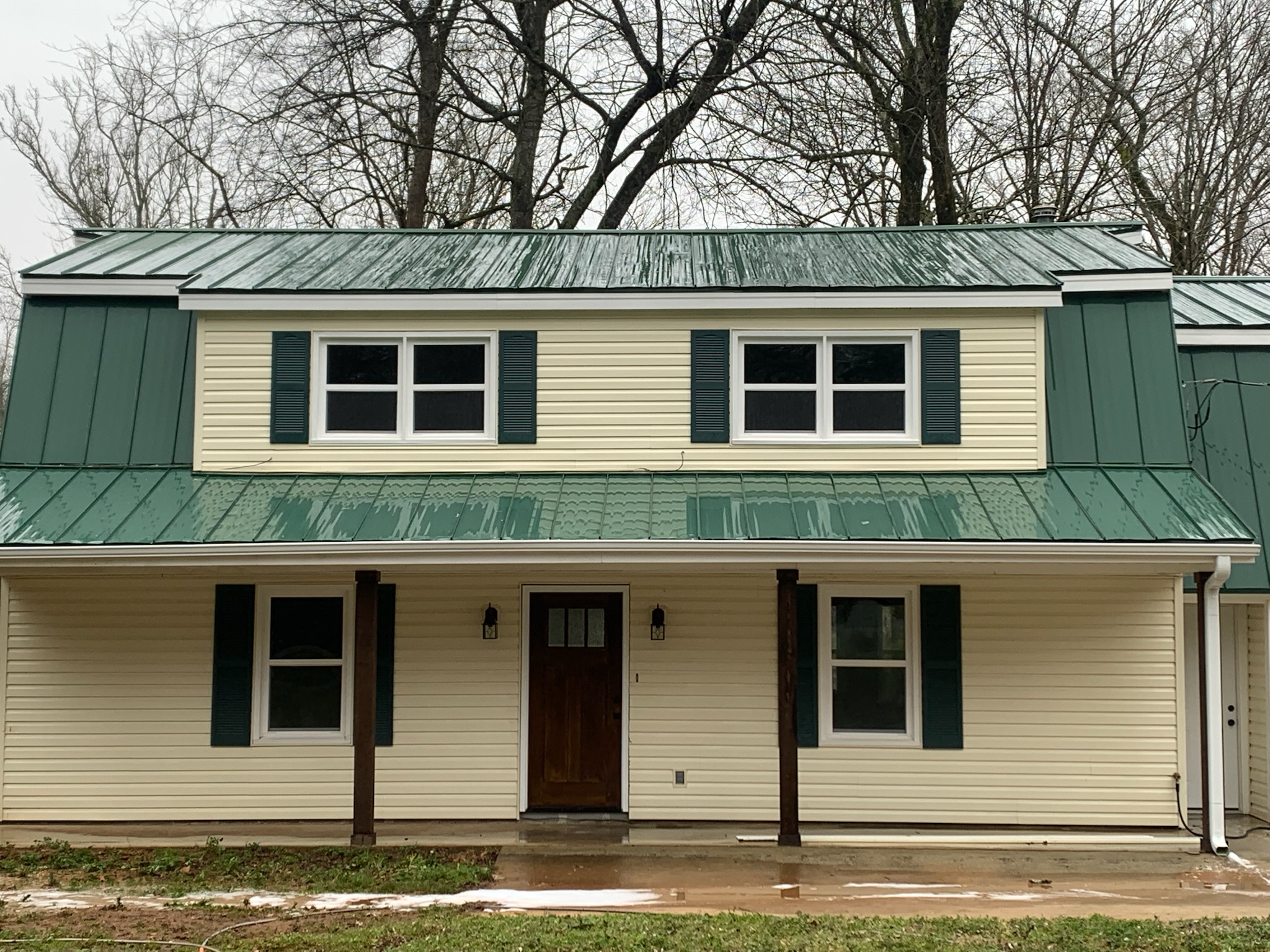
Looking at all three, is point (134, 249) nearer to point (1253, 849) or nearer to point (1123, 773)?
point (1123, 773)

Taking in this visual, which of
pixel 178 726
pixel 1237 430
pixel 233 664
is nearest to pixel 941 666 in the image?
pixel 1237 430

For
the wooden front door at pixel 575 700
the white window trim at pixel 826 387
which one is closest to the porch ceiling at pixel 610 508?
the white window trim at pixel 826 387

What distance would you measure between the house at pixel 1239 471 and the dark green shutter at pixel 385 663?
7.75 m

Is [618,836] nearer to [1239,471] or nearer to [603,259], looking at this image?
[603,259]

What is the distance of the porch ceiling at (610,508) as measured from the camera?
30.5ft

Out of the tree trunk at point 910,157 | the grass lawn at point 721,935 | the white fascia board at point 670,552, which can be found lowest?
the grass lawn at point 721,935

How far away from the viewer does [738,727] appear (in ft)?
33.9

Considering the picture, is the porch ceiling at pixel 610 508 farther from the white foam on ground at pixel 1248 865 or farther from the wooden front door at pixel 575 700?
the white foam on ground at pixel 1248 865

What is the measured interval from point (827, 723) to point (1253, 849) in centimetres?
382

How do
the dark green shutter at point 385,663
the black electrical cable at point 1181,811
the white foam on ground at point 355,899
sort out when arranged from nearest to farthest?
the white foam on ground at point 355,899 < the black electrical cable at point 1181,811 < the dark green shutter at point 385,663

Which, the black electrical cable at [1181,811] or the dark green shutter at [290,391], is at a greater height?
the dark green shutter at [290,391]

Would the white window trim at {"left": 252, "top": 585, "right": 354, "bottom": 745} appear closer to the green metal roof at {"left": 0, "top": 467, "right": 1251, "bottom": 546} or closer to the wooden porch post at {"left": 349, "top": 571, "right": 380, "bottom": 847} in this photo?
the wooden porch post at {"left": 349, "top": 571, "right": 380, "bottom": 847}

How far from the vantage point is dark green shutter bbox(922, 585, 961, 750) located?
10148 mm

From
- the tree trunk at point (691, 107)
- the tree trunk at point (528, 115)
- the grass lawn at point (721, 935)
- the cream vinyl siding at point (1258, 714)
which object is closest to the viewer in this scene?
the grass lawn at point (721, 935)
